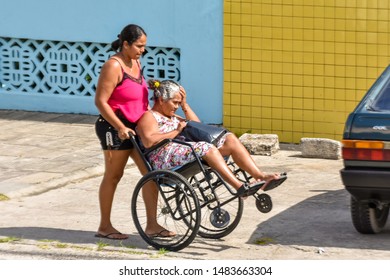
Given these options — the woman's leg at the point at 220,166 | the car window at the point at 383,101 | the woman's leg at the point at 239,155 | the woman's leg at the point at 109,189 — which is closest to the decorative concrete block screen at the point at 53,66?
the woman's leg at the point at 109,189

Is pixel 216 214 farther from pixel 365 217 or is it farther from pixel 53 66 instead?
pixel 53 66

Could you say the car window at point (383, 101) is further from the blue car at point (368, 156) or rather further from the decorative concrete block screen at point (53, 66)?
the decorative concrete block screen at point (53, 66)

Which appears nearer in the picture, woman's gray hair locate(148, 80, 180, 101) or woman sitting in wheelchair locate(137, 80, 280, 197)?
woman sitting in wheelchair locate(137, 80, 280, 197)

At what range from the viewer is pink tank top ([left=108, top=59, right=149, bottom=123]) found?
30.7 feet

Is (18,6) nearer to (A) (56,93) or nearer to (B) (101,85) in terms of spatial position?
(A) (56,93)

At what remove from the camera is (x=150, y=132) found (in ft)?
30.2

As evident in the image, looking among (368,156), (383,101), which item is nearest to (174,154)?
(368,156)

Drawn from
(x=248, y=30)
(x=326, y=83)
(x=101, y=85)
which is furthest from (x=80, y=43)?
(x=101, y=85)

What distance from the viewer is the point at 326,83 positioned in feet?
44.4

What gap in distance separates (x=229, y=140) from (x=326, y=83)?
15.1 ft

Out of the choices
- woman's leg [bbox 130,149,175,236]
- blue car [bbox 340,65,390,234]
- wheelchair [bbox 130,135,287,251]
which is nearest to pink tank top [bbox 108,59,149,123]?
wheelchair [bbox 130,135,287,251]

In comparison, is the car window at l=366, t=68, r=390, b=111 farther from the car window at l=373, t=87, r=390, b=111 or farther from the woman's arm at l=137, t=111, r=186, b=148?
the woman's arm at l=137, t=111, r=186, b=148

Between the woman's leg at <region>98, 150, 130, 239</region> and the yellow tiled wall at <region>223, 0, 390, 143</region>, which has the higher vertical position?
the yellow tiled wall at <region>223, 0, 390, 143</region>

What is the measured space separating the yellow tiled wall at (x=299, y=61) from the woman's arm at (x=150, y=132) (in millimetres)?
4608
